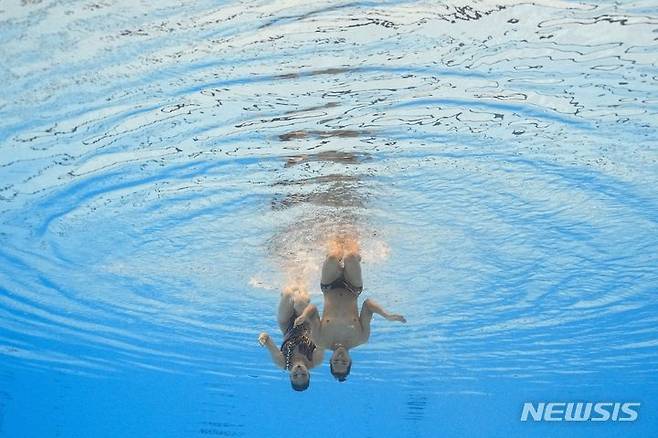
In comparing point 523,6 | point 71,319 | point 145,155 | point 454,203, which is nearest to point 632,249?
point 454,203

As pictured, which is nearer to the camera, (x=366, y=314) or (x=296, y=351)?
(x=366, y=314)

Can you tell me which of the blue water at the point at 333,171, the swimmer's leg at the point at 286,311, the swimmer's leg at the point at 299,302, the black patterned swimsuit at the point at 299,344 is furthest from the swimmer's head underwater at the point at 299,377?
the blue water at the point at 333,171

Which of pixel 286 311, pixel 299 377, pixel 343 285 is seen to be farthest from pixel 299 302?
Answer: pixel 299 377

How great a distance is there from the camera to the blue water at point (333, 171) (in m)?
10.9

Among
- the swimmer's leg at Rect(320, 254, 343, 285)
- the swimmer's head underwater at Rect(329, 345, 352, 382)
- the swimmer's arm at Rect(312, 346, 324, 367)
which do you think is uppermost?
the swimmer's leg at Rect(320, 254, 343, 285)

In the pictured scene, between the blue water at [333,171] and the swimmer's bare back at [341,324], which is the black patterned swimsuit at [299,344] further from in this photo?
the blue water at [333,171]

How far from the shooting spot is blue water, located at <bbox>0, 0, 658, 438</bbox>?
10.9m

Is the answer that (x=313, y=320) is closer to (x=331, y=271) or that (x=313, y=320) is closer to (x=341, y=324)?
(x=341, y=324)

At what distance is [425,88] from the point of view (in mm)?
12156

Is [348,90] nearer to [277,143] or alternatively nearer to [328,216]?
[277,143]

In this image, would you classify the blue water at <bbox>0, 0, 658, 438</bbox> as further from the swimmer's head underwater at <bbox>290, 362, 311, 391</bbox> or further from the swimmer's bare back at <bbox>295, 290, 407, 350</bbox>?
the swimmer's head underwater at <bbox>290, 362, 311, 391</bbox>

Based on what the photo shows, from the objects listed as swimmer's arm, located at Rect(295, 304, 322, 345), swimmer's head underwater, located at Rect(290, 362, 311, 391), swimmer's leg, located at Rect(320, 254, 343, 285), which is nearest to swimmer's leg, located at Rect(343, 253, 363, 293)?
swimmer's leg, located at Rect(320, 254, 343, 285)

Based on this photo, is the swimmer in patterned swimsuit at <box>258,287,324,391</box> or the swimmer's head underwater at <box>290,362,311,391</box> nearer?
the swimmer's head underwater at <box>290,362,311,391</box>

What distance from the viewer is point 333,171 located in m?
14.3
